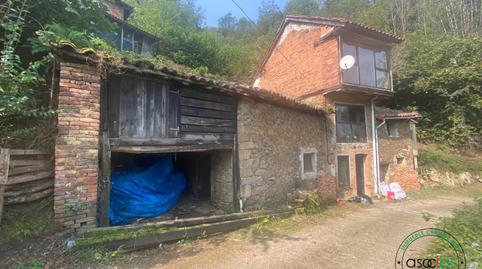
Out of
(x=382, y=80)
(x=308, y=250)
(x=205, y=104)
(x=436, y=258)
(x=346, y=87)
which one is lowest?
(x=308, y=250)

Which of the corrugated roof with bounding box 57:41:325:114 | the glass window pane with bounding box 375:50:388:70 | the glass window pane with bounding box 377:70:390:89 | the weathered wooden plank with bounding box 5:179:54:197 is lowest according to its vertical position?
the weathered wooden plank with bounding box 5:179:54:197

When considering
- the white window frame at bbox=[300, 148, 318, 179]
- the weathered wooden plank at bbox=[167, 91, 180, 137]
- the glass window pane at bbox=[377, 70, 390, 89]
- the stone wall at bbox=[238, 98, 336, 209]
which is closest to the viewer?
the weathered wooden plank at bbox=[167, 91, 180, 137]

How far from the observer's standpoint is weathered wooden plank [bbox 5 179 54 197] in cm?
415

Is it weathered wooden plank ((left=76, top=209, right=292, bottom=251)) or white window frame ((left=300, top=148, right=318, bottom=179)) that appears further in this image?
white window frame ((left=300, top=148, right=318, bottom=179))

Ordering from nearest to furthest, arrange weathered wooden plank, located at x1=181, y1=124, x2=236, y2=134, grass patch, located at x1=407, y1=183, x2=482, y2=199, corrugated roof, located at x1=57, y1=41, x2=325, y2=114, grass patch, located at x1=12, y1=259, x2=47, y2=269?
grass patch, located at x1=12, y1=259, x2=47, y2=269 → corrugated roof, located at x1=57, y1=41, x2=325, y2=114 → weathered wooden plank, located at x1=181, y1=124, x2=236, y2=134 → grass patch, located at x1=407, y1=183, x2=482, y2=199

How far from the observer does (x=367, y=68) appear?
38.1 ft

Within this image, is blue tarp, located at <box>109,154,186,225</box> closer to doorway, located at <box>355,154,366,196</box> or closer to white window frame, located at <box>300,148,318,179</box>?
white window frame, located at <box>300,148,318,179</box>

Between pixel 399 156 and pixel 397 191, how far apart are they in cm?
212

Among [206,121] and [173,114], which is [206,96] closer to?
[206,121]

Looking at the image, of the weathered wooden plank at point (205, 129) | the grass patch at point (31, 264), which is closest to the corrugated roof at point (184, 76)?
the weathered wooden plank at point (205, 129)

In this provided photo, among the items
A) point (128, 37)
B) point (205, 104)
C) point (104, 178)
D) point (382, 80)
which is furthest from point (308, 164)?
point (128, 37)

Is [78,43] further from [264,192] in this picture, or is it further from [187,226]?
[264,192]

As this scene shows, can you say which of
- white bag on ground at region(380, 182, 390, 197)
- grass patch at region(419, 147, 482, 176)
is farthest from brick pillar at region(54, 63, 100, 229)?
grass patch at region(419, 147, 482, 176)

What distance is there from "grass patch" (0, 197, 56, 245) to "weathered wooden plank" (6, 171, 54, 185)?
445 millimetres
